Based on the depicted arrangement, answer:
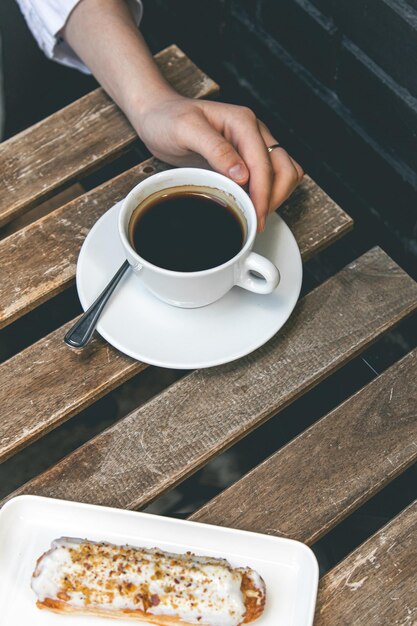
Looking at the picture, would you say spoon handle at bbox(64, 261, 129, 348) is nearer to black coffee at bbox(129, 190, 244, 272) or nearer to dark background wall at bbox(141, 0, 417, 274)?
black coffee at bbox(129, 190, 244, 272)

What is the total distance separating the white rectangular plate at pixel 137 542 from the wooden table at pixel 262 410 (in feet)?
0.11

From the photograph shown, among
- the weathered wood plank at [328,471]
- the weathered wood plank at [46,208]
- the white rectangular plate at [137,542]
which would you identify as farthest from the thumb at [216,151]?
the weathered wood plank at [46,208]

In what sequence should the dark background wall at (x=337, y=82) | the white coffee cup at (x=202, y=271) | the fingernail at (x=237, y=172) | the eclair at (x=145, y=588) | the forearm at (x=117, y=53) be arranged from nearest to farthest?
1. the eclair at (x=145, y=588)
2. the white coffee cup at (x=202, y=271)
3. the fingernail at (x=237, y=172)
4. the forearm at (x=117, y=53)
5. the dark background wall at (x=337, y=82)

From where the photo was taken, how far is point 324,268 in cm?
160

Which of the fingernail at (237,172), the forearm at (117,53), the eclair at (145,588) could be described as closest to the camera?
the eclair at (145,588)

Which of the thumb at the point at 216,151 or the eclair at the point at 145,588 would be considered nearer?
the eclair at the point at 145,588

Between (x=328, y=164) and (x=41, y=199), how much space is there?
70 cm

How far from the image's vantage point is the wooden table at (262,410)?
804 millimetres

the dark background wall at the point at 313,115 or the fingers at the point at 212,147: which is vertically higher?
the fingers at the point at 212,147

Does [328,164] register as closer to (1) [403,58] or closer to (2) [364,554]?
(1) [403,58]

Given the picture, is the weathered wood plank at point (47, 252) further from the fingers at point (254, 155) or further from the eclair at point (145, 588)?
the eclair at point (145, 588)

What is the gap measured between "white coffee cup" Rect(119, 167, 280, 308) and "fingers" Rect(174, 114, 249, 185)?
0.16 feet

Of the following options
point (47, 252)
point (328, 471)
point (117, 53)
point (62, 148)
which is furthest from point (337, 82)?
point (328, 471)

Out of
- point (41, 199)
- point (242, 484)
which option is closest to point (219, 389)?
point (242, 484)
